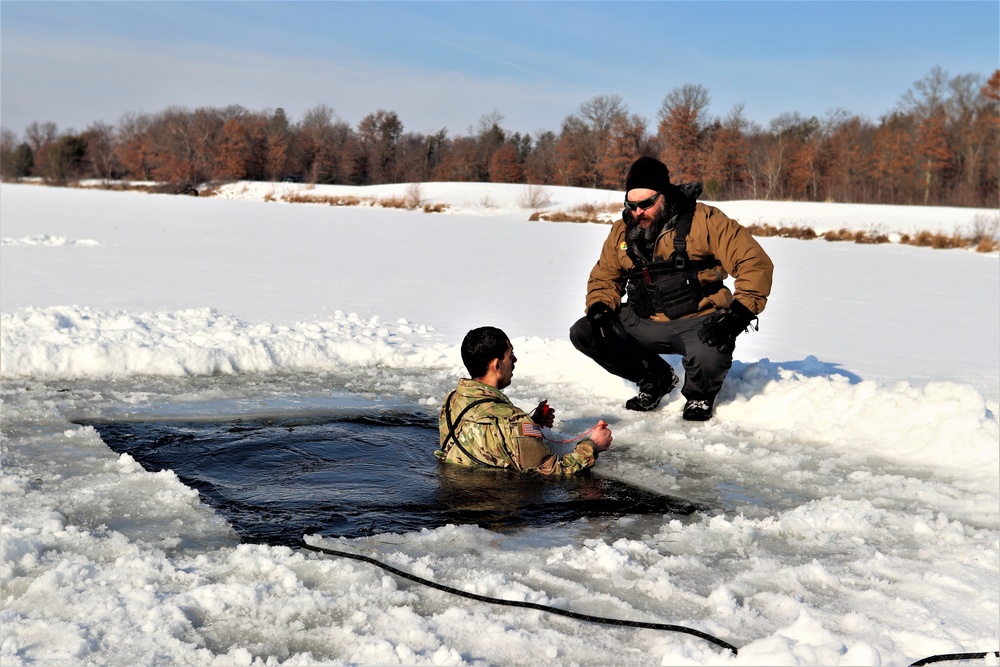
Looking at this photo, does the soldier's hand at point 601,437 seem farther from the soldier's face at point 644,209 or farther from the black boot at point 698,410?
the soldier's face at point 644,209

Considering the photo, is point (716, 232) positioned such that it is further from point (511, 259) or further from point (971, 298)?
point (511, 259)

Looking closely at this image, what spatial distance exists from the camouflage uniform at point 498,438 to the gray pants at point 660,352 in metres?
1.35

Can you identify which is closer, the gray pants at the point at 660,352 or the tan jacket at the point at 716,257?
the tan jacket at the point at 716,257

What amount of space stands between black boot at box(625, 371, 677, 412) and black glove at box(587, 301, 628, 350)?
38cm

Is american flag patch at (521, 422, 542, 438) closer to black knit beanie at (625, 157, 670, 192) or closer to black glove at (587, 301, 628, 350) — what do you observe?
black glove at (587, 301, 628, 350)

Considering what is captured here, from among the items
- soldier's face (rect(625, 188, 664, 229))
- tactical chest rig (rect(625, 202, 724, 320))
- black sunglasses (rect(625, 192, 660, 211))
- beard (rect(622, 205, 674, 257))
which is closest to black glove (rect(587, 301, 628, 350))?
tactical chest rig (rect(625, 202, 724, 320))

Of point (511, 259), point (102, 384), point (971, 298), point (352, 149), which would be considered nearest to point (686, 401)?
point (102, 384)

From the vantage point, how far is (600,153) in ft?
214

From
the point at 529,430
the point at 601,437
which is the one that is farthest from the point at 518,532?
the point at 601,437

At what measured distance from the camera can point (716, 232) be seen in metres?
5.46

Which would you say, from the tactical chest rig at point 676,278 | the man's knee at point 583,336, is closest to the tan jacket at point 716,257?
the tactical chest rig at point 676,278

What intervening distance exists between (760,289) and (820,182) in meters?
53.3

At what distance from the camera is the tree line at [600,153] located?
4994cm

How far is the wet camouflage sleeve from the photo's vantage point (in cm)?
447
